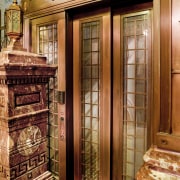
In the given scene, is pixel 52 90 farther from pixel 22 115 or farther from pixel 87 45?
pixel 22 115

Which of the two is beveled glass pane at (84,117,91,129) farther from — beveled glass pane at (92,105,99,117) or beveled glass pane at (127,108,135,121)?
beveled glass pane at (127,108,135,121)

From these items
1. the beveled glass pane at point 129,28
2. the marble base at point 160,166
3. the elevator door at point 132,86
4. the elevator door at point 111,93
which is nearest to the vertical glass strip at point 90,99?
the elevator door at point 111,93

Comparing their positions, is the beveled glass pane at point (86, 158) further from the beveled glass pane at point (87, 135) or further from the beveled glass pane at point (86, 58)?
the beveled glass pane at point (86, 58)

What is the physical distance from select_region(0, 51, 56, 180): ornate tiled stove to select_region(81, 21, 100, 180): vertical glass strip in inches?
43.2

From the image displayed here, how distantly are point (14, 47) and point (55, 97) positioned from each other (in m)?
1.40

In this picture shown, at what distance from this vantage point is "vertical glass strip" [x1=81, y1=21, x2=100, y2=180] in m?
2.35

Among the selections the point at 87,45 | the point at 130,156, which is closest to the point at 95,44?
the point at 87,45

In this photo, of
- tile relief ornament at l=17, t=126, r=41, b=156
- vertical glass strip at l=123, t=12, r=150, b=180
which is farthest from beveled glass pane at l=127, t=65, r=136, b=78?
tile relief ornament at l=17, t=126, r=41, b=156

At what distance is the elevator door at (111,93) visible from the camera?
2074 mm

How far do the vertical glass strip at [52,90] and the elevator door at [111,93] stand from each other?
266 mm

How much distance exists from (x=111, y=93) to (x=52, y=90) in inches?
32.0

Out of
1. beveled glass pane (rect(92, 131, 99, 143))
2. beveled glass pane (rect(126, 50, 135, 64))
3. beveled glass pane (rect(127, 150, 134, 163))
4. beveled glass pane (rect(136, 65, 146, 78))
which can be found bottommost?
beveled glass pane (rect(127, 150, 134, 163))

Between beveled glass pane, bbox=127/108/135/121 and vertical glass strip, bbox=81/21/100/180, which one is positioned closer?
beveled glass pane, bbox=127/108/135/121

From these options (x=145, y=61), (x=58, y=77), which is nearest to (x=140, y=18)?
(x=145, y=61)
